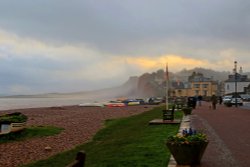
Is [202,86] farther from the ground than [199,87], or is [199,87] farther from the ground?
[202,86]

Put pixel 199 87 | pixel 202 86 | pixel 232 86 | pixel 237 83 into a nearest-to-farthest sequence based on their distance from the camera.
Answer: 1. pixel 232 86
2. pixel 237 83
3. pixel 199 87
4. pixel 202 86

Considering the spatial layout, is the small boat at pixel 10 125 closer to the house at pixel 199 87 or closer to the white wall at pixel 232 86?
the white wall at pixel 232 86

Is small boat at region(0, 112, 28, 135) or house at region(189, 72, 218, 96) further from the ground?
house at region(189, 72, 218, 96)

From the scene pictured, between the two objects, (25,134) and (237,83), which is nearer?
(25,134)

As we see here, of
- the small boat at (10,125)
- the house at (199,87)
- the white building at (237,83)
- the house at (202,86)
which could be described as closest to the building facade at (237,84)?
the white building at (237,83)

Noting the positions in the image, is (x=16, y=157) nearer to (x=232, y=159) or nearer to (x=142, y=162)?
(x=142, y=162)

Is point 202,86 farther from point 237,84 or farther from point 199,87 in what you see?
point 237,84

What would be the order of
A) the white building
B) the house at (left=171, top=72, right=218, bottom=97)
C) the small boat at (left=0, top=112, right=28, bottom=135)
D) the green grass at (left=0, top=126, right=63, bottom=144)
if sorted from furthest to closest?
1. the house at (left=171, top=72, right=218, bottom=97)
2. the white building
3. the small boat at (left=0, top=112, right=28, bottom=135)
4. the green grass at (left=0, top=126, right=63, bottom=144)

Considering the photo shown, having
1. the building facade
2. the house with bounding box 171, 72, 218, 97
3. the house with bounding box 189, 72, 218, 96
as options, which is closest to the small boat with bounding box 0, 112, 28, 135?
the building facade

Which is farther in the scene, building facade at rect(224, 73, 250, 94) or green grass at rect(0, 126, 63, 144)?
building facade at rect(224, 73, 250, 94)

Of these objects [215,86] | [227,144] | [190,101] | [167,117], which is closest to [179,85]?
[215,86]

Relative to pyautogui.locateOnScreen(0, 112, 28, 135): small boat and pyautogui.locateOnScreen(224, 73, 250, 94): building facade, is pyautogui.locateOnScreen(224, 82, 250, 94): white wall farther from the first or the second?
pyautogui.locateOnScreen(0, 112, 28, 135): small boat

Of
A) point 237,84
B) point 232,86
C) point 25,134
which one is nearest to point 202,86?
point 237,84

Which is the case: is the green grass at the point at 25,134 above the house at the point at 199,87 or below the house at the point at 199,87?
below
